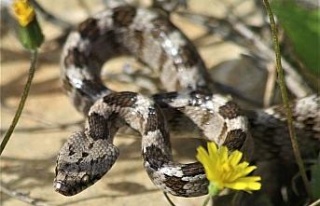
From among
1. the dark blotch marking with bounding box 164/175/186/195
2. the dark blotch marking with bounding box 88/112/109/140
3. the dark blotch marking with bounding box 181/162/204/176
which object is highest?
the dark blotch marking with bounding box 88/112/109/140

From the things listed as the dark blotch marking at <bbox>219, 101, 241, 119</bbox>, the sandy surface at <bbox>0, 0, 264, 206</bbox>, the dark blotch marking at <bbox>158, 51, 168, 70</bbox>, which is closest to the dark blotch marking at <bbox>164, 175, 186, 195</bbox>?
the sandy surface at <bbox>0, 0, 264, 206</bbox>

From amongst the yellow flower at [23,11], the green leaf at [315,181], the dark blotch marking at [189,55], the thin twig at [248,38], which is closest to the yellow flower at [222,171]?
the green leaf at [315,181]

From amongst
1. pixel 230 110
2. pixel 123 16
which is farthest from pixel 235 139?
pixel 123 16

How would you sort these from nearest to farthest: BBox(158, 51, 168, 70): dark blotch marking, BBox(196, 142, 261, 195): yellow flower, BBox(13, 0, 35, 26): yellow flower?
BBox(196, 142, 261, 195): yellow flower, BBox(13, 0, 35, 26): yellow flower, BBox(158, 51, 168, 70): dark blotch marking

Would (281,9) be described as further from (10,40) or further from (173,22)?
(10,40)

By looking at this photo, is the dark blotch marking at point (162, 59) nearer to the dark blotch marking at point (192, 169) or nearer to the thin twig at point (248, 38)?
the thin twig at point (248, 38)

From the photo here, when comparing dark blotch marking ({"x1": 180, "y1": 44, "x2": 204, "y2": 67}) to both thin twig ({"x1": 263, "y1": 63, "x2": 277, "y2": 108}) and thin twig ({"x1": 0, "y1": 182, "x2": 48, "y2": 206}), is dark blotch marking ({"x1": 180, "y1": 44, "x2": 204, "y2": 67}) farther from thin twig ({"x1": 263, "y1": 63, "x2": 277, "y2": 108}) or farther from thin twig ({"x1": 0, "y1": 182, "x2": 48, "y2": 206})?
thin twig ({"x1": 0, "y1": 182, "x2": 48, "y2": 206})
